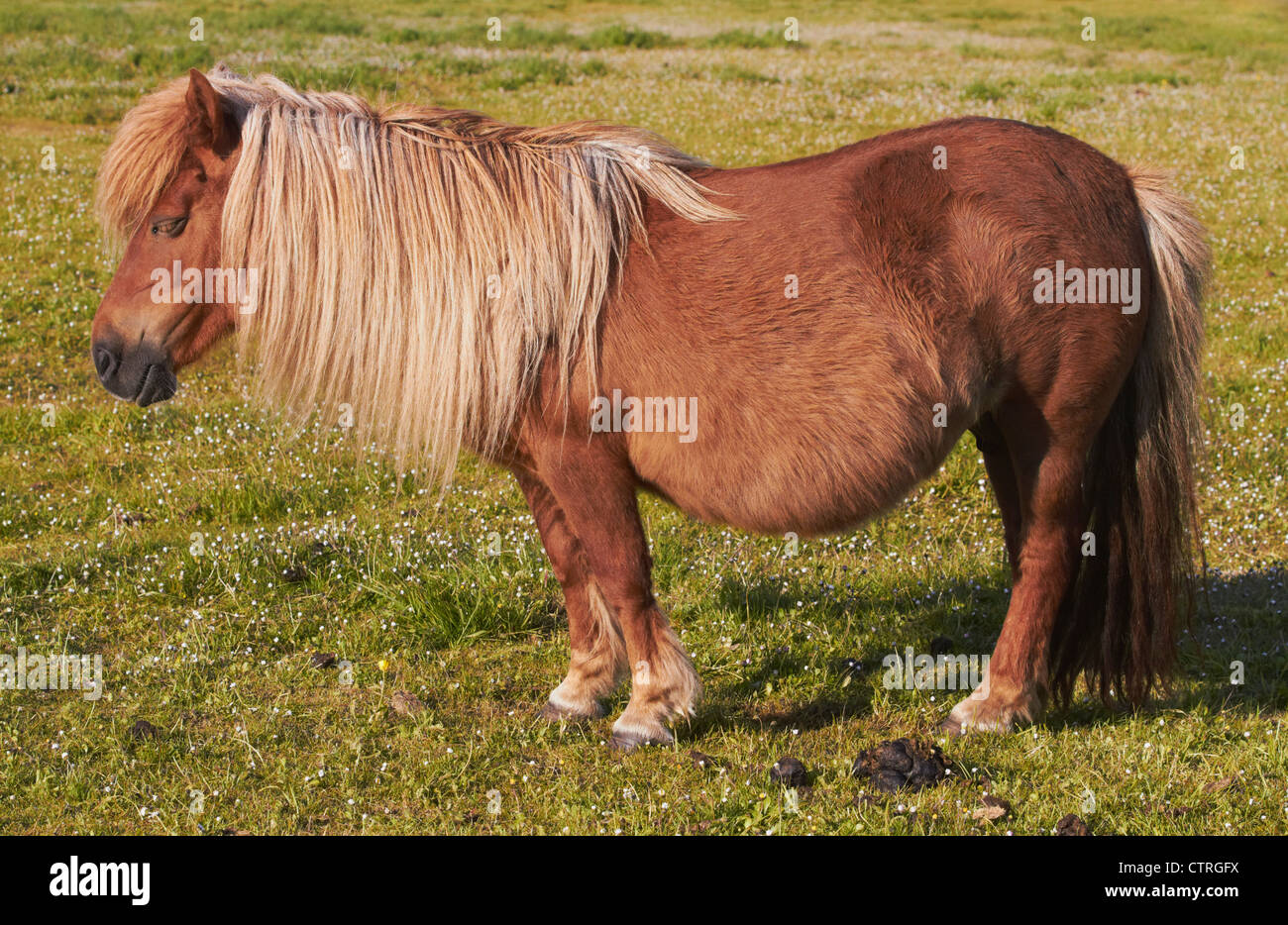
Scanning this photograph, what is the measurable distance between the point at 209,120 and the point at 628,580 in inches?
91.6

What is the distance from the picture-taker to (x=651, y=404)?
440 cm

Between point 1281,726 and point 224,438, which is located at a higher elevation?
point 224,438

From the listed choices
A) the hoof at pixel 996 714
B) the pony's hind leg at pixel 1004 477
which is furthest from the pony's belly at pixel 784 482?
the hoof at pixel 996 714

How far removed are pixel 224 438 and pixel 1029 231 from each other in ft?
19.0

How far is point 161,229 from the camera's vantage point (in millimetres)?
4402

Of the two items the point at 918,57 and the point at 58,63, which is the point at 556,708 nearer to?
the point at 58,63

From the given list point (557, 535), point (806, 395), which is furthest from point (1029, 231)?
point (557, 535)

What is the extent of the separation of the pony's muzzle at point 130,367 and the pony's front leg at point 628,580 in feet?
5.08

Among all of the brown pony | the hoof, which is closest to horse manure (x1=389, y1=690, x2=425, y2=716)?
the brown pony

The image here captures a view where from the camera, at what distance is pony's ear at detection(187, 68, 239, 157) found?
4.18m

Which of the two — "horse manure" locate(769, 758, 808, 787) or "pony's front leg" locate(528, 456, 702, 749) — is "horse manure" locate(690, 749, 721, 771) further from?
"horse manure" locate(769, 758, 808, 787)

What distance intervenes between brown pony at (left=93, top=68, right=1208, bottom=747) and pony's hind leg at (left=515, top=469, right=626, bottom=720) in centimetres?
42

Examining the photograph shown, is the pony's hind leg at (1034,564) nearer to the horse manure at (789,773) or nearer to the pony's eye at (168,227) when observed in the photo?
the horse manure at (789,773)

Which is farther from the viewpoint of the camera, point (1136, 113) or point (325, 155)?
point (1136, 113)
